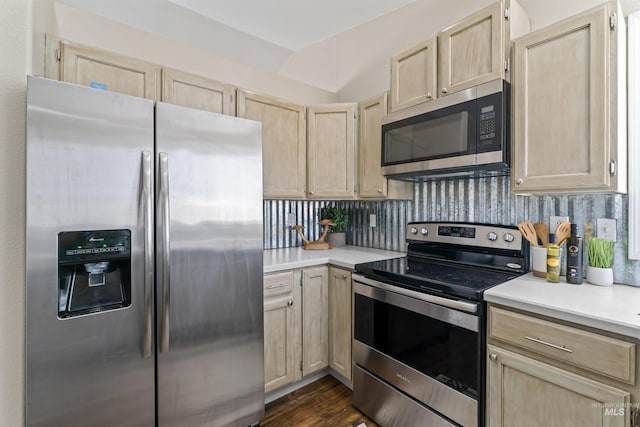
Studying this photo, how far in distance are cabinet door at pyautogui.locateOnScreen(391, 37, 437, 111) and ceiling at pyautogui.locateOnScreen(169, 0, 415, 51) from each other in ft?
1.95

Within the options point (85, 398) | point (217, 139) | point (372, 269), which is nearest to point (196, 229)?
point (217, 139)

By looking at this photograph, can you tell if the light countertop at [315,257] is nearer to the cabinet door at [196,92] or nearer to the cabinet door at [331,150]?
the cabinet door at [331,150]

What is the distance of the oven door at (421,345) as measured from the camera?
1395mm

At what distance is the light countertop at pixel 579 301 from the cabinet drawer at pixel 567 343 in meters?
0.04

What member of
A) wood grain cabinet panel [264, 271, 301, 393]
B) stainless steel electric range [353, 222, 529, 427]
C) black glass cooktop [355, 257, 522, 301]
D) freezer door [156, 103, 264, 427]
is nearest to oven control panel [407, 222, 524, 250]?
stainless steel electric range [353, 222, 529, 427]

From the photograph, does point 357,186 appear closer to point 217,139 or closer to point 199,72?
point 217,139

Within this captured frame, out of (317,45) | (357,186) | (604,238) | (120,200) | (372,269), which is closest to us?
(120,200)

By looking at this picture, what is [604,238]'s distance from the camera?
4.95 feet

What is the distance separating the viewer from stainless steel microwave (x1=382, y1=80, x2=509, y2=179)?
1585 mm

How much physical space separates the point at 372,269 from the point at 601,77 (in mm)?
1429

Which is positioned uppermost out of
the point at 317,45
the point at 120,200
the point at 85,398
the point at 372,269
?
the point at 317,45

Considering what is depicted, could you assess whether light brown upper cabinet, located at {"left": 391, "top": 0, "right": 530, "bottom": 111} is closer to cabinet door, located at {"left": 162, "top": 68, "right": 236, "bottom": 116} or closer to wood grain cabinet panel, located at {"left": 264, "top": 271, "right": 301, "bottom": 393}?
cabinet door, located at {"left": 162, "top": 68, "right": 236, "bottom": 116}

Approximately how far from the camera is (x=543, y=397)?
3.92 feet

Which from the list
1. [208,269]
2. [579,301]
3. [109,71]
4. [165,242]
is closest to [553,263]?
Result: [579,301]
